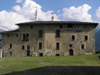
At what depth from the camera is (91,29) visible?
28688mm

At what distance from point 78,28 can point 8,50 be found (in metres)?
21.3

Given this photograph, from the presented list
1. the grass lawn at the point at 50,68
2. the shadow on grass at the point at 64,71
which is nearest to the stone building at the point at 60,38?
the grass lawn at the point at 50,68

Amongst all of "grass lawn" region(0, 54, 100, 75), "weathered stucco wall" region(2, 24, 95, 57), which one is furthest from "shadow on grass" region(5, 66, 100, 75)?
"weathered stucco wall" region(2, 24, 95, 57)

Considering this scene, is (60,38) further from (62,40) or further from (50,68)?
(50,68)

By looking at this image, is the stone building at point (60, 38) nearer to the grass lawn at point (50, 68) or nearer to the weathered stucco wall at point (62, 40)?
the weathered stucco wall at point (62, 40)

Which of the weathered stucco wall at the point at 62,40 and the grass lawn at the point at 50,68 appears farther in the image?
A: the weathered stucco wall at the point at 62,40

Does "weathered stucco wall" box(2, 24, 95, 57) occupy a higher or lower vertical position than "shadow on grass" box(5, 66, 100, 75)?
higher

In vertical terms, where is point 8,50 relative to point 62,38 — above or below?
below

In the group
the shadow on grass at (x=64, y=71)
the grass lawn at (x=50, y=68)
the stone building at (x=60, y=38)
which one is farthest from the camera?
the stone building at (x=60, y=38)

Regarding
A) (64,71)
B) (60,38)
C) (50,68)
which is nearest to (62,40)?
(60,38)

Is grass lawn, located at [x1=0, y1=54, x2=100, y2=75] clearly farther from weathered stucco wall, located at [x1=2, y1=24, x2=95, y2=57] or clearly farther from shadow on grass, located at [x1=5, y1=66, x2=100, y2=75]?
weathered stucco wall, located at [x1=2, y1=24, x2=95, y2=57]

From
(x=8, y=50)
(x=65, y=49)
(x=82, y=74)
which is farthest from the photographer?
(x=8, y=50)

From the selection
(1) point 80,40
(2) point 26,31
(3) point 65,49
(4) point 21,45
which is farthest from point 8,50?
(1) point 80,40

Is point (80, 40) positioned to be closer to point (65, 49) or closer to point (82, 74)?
point (65, 49)
